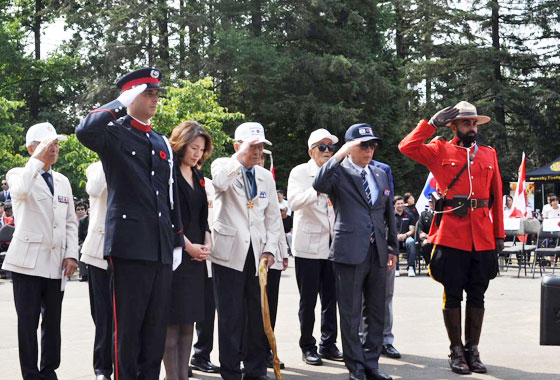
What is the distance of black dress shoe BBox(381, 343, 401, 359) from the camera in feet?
24.5

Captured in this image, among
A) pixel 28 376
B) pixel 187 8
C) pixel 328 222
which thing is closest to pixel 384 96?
pixel 187 8

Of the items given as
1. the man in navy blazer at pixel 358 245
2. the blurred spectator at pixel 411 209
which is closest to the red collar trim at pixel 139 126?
the man in navy blazer at pixel 358 245

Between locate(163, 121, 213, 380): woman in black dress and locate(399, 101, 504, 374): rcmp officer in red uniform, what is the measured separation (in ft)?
6.49

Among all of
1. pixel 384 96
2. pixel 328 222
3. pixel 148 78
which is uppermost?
pixel 384 96

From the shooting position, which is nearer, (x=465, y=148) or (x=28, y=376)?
(x=28, y=376)

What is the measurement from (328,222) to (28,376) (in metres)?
3.08

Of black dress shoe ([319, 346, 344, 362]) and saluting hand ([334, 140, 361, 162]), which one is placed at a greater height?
saluting hand ([334, 140, 361, 162])

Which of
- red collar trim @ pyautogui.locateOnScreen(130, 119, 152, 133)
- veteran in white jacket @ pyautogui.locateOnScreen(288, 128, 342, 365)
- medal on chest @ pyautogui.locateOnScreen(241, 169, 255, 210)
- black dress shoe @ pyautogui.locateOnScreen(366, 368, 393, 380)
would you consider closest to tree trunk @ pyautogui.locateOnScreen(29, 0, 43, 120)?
veteran in white jacket @ pyautogui.locateOnScreen(288, 128, 342, 365)

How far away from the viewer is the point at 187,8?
3481 centimetres

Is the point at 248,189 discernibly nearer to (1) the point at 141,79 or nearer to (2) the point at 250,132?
(2) the point at 250,132

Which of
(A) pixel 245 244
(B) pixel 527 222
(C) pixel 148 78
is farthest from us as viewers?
(B) pixel 527 222

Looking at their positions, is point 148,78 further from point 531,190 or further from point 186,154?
point 531,190

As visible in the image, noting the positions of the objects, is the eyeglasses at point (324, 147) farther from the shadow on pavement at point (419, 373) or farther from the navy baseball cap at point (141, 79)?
the navy baseball cap at point (141, 79)

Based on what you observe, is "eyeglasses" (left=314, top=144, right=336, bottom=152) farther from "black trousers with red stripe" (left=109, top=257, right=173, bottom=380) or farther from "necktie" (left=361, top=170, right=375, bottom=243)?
"black trousers with red stripe" (left=109, top=257, right=173, bottom=380)
